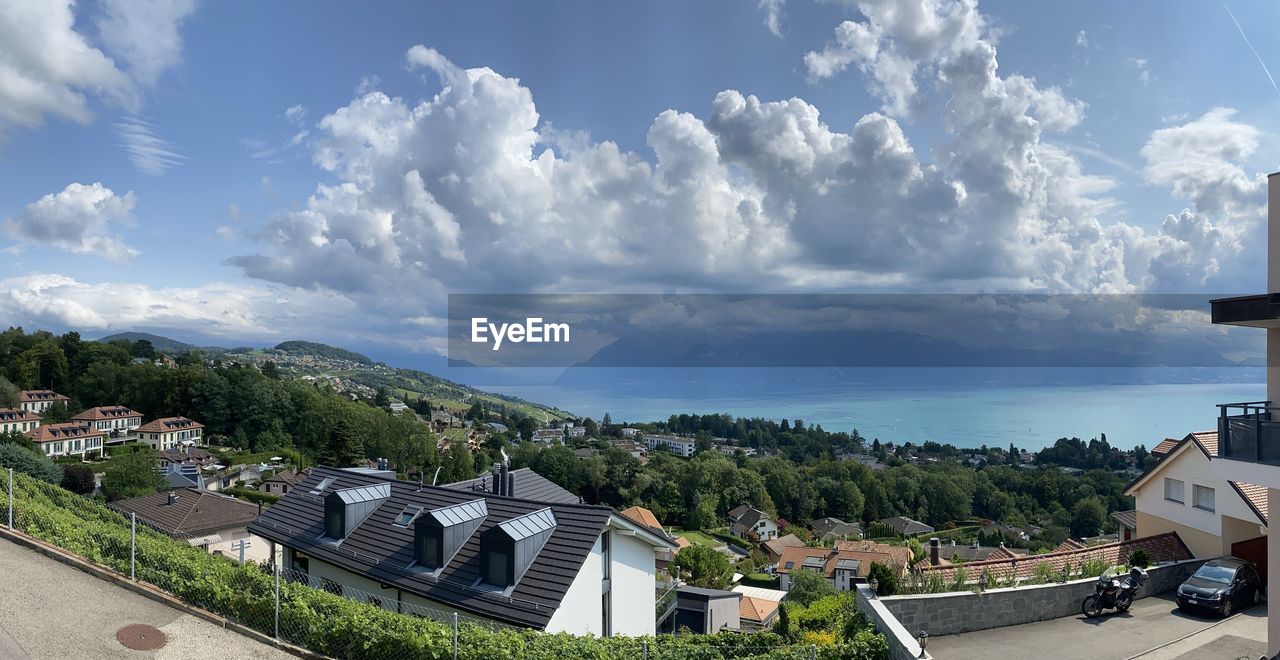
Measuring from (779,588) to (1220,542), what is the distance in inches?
1605

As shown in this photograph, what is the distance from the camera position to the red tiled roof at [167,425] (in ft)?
261

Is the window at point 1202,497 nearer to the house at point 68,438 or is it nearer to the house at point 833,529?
the house at point 833,529

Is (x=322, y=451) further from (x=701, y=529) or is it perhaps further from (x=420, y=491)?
(x=420, y=491)

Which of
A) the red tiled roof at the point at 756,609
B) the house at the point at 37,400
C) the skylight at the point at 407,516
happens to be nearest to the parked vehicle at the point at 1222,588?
the skylight at the point at 407,516

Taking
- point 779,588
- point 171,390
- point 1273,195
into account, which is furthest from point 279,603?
point 171,390

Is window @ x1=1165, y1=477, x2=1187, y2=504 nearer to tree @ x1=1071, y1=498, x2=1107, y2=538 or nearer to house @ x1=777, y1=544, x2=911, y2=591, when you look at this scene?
house @ x1=777, y1=544, x2=911, y2=591

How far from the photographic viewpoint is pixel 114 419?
3132 inches

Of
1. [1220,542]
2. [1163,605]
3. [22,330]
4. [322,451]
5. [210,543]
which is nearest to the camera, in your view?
[1163,605]

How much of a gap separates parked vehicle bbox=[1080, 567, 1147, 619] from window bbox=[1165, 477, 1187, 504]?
6646 millimetres

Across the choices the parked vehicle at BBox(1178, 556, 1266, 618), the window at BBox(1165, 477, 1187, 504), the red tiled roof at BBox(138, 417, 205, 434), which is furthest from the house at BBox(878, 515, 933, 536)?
the red tiled roof at BBox(138, 417, 205, 434)

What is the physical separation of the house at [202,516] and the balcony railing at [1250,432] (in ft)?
116

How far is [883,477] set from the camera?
11619cm

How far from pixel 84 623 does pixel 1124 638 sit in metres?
14.6

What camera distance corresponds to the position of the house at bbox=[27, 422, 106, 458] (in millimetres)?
67125
